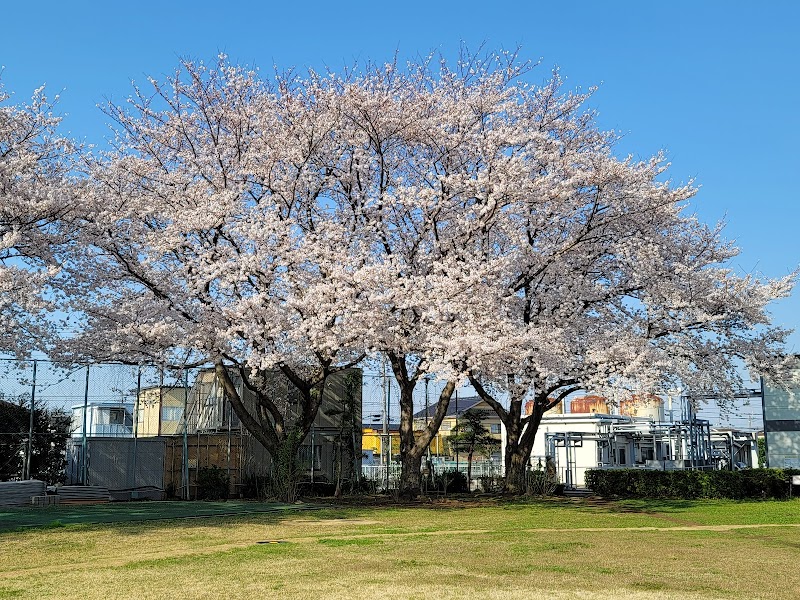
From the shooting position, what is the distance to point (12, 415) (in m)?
25.1

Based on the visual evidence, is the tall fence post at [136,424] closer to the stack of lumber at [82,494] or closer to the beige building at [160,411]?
the beige building at [160,411]

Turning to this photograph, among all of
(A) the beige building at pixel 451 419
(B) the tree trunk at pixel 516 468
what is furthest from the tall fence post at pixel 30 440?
(B) the tree trunk at pixel 516 468

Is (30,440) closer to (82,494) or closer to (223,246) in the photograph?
(82,494)

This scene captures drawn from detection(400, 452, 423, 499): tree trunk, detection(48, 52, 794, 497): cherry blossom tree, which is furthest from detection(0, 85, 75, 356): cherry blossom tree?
detection(400, 452, 423, 499): tree trunk

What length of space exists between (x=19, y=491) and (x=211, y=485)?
5671mm

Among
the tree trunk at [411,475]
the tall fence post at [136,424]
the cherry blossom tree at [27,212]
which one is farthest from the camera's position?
the tall fence post at [136,424]

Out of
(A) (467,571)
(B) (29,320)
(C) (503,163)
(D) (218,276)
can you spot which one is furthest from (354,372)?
(A) (467,571)

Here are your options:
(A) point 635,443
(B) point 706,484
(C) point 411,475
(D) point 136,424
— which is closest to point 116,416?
(D) point 136,424

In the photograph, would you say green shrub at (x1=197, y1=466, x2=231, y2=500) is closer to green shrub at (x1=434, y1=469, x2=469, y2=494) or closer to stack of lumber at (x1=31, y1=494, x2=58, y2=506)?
stack of lumber at (x1=31, y1=494, x2=58, y2=506)

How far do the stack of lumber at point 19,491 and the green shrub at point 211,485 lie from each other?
4.76 meters

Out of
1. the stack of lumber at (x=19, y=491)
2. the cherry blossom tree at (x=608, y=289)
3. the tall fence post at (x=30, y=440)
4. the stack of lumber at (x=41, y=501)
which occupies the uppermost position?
the cherry blossom tree at (x=608, y=289)

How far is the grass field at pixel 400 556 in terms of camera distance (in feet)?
30.6

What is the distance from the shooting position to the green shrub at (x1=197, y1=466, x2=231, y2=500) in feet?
84.4

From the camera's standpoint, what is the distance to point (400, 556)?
12070 mm
